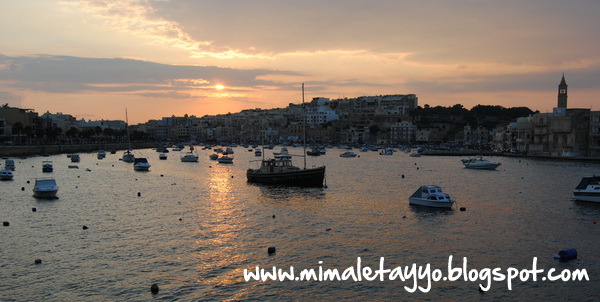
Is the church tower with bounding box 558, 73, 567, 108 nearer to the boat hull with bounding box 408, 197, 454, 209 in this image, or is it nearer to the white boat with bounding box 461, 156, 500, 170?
the white boat with bounding box 461, 156, 500, 170

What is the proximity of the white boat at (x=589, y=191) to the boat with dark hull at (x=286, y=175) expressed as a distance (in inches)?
1030

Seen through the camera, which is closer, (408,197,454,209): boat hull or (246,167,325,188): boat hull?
(408,197,454,209): boat hull

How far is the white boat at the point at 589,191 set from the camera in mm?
43250

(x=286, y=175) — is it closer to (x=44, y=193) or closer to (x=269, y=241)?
(x=44, y=193)

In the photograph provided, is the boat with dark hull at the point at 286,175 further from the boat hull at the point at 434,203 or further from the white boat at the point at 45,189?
the white boat at the point at 45,189

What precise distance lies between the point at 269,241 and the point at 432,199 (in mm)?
17379

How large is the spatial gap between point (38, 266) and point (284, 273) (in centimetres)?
1258

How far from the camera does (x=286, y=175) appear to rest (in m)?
55.8

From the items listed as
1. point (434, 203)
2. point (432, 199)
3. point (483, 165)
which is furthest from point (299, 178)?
point (483, 165)

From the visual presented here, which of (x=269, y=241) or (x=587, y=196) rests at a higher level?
(x=587, y=196)

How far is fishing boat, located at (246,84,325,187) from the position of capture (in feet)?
180

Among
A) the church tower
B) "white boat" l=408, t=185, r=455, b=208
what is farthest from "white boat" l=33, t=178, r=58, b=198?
the church tower

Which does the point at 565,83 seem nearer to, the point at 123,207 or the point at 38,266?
the point at 123,207

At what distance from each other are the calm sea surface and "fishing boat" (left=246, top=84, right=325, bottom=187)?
8.57ft
